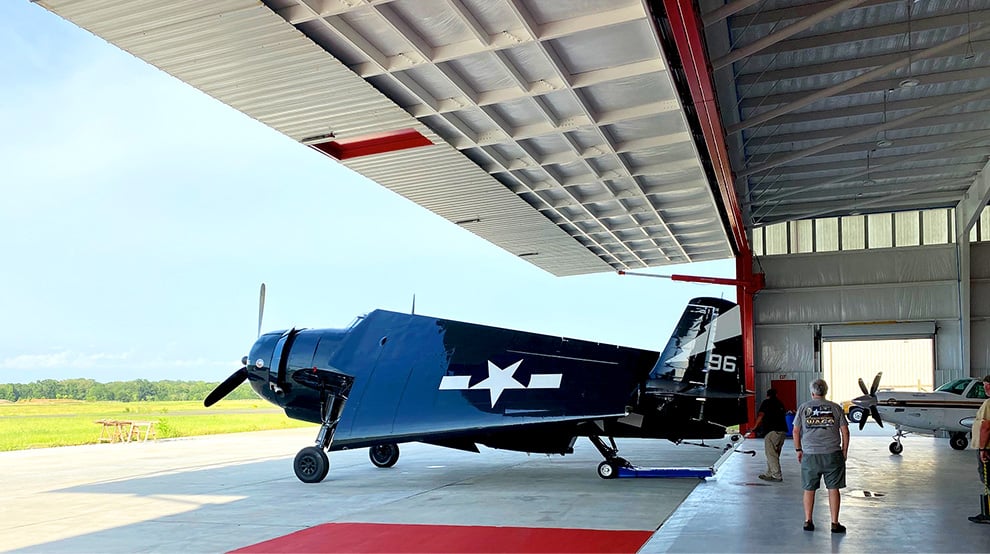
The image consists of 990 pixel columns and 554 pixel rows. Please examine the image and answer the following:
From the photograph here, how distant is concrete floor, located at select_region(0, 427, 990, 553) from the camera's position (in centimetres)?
677

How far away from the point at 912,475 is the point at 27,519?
1229 centimetres

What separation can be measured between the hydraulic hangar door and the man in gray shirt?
1818cm

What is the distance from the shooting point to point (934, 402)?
16109 millimetres

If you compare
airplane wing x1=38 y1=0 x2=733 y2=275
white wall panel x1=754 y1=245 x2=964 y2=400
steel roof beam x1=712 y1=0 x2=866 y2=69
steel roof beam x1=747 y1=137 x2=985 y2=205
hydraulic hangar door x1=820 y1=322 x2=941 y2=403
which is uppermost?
steel roof beam x1=747 y1=137 x2=985 y2=205

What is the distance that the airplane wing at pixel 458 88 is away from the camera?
860 centimetres

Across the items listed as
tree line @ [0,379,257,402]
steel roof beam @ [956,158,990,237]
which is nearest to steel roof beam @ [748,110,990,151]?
steel roof beam @ [956,158,990,237]

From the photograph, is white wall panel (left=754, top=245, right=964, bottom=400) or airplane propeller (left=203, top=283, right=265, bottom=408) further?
white wall panel (left=754, top=245, right=964, bottom=400)

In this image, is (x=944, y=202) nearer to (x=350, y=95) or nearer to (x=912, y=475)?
(x=912, y=475)

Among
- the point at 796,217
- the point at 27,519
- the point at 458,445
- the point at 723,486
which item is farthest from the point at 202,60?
the point at 796,217

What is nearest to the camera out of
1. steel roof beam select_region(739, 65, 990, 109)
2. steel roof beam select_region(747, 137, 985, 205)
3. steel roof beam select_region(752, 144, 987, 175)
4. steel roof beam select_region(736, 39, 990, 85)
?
steel roof beam select_region(736, 39, 990, 85)

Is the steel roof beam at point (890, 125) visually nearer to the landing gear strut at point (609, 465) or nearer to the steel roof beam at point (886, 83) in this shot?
the steel roof beam at point (886, 83)

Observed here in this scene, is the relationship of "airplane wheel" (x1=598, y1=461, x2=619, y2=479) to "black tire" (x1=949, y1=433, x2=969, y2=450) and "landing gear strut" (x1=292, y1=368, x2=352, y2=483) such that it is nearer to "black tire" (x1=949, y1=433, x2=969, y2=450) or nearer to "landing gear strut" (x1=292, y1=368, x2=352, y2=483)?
"landing gear strut" (x1=292, y1=368, x2=352, y2=483)

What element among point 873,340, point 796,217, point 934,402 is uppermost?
point 796,217

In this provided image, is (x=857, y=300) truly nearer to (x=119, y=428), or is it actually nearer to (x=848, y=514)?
(x=848, y=514)
